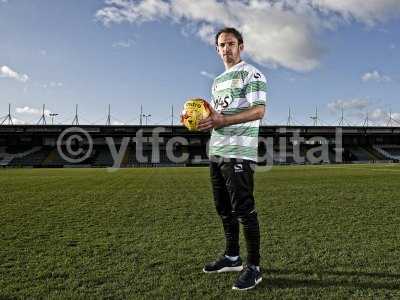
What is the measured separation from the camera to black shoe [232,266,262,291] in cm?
327

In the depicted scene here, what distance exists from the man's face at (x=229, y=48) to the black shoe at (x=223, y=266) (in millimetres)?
1882

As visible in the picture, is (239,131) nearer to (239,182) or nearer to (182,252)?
(239,182)

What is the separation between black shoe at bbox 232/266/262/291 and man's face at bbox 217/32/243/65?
1.85 meters

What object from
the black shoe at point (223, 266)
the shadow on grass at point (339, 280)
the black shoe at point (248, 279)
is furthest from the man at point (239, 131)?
the black shoe at point (223, 266)

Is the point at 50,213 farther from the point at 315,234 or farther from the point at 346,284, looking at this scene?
the point at 346,284

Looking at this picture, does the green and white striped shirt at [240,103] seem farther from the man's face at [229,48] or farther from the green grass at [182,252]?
the green grass at [182,252]

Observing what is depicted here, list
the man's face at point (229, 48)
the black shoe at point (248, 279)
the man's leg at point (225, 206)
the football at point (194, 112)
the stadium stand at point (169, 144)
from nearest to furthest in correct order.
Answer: the black shoe at point (248, 279) → the football at point (194, 112) → the man's face at point (229, 48) → the man's leg at point (225, 206) → the stadium stand at point (169, 144)

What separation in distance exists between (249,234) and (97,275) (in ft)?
4.76

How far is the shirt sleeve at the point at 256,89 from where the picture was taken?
11.2ft

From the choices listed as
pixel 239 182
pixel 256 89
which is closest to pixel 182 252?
pixel 239 182

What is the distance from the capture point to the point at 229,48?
11.7 feet

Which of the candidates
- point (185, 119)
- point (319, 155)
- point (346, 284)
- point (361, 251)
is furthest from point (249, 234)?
point (319, 155)

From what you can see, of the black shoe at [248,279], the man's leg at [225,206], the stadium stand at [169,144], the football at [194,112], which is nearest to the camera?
the black shoe at [248,279]

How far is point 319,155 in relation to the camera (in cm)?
6216
